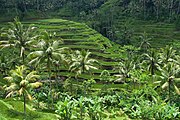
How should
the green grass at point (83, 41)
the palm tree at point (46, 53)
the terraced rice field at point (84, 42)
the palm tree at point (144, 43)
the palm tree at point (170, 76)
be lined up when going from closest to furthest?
the palm tree at point (46, 53)
the palm tree at point (170, 76)
the terraced rice field at point (84, 42)
the green grass at point (83, 41)
the palm tree at point (144, 43)

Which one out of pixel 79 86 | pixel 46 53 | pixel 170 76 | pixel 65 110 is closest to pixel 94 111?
pixel 65 110

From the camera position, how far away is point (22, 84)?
41562mm

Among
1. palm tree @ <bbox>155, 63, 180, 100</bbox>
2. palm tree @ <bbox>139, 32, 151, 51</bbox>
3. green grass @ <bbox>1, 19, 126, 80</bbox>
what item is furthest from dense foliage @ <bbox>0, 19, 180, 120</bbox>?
palm tree @ <bbox>139, 32, 151, 51</bbox>

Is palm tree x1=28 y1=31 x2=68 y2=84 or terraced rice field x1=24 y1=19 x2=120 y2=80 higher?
palm tree x1=28 y1=31 x2=68 y2=84

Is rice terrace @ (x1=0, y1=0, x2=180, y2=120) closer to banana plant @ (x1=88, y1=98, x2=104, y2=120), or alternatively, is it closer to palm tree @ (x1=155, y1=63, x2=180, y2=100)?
palm tree @ (x1=155, y1=63, x2=180, y2=100)

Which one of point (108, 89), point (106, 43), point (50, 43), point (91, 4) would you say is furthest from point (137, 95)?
point (91, 4)

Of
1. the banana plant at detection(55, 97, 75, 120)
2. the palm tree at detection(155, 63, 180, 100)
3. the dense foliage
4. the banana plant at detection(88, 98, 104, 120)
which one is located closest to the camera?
the banana plant at detection(55, 97, 75, 120)

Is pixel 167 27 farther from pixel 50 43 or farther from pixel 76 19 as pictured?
pixel 50 43

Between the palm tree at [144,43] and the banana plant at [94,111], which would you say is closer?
the banana plant at [94,111]

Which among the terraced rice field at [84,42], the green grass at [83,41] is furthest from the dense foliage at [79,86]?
the green grass at [83,41]

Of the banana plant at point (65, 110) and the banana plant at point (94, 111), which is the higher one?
the banana plant at point (65, 110)

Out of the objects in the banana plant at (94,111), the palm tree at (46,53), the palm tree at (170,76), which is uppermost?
the palm tree at (46,53)

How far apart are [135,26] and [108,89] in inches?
2971

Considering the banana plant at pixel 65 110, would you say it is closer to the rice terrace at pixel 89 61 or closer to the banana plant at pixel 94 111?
the rice terrace at pixel 89 61
